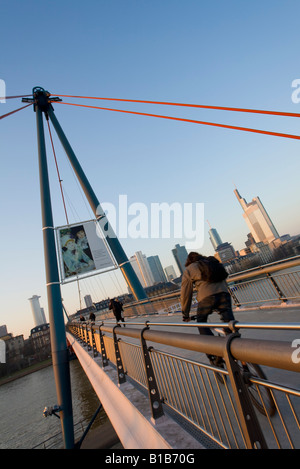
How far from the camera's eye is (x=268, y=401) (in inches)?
82.1

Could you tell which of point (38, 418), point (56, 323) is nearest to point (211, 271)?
point (56, 323)

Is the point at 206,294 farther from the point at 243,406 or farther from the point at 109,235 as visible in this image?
the point at 109,235

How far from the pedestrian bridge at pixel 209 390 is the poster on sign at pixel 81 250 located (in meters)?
6.74

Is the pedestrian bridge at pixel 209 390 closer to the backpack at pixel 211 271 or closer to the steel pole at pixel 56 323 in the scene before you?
the backpack at pixel 211 271

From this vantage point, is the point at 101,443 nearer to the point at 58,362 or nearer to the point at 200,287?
the point at 58,362

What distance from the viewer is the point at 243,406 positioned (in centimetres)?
141

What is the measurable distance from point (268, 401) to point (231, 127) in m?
2.93

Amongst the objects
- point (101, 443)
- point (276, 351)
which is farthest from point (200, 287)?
point (101, 443)

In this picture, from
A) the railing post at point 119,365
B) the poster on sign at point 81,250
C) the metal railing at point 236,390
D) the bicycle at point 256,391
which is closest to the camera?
the metal railing at point 236,390

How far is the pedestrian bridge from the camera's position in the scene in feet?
4.25

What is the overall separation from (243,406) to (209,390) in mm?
1944

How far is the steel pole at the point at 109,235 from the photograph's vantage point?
12.9 m

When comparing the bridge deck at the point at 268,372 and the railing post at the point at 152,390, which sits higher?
the railing post at the point at 152,390

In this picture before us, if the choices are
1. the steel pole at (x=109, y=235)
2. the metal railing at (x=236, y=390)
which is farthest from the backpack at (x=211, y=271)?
the steel pole at (x=109, y=235)
